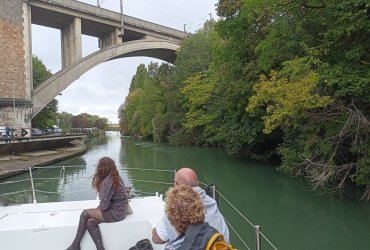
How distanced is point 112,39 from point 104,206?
Answer: 26.7 meters

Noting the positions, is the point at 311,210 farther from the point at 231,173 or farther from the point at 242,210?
the point at 231,173

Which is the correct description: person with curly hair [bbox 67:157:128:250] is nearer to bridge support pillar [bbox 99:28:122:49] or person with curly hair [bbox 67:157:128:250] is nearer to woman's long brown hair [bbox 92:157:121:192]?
woman's long brown hair [bbox 92:157:121:192]

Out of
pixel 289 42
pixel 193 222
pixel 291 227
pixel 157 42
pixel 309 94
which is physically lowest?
pixel 291 227

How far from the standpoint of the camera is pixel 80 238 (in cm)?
339

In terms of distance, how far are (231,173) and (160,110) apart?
937 inches

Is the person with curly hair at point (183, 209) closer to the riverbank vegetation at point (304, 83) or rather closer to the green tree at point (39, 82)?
the riverbank vegetation at point (304, 83)

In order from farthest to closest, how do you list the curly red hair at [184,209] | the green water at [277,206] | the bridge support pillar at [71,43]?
1. the bridge support pillar at [71,43]
2. the green water at [277,206]
3. the curly red hair at [184,209]

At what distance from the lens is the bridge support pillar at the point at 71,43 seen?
82.3 ft

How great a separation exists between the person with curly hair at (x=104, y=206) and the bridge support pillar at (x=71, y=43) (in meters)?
23.1

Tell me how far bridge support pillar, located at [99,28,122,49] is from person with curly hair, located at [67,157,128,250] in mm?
25762

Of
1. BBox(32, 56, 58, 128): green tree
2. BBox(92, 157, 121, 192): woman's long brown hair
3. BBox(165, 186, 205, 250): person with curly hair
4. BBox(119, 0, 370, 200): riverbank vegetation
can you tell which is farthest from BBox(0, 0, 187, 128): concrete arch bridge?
BBox(165, 186, 205, 250): person with curly hair

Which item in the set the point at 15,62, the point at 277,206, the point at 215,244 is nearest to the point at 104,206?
the point at 215,244

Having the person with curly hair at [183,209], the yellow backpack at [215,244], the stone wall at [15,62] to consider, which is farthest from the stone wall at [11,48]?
the yellow backpack at [215,244]

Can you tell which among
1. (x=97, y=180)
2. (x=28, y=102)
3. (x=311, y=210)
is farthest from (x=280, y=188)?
(x=28, y=102)
